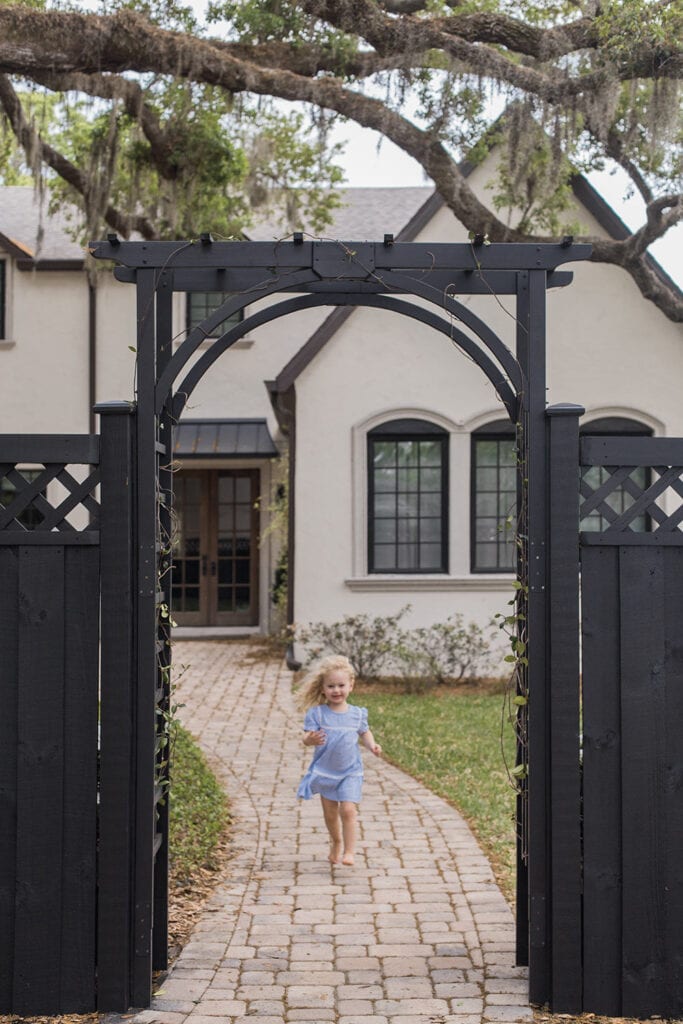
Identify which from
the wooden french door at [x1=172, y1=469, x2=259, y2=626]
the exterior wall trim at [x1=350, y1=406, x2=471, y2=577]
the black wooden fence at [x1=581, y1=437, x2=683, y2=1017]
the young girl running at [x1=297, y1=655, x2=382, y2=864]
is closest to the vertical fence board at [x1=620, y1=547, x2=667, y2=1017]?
the black wooden fence at [x1=581, y1=437, x2=683, y2=1017]

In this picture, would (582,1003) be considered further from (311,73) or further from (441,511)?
(441,511)

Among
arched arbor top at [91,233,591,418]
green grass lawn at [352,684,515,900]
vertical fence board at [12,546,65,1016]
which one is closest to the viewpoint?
vertical fence board at [12,546,65,1016]

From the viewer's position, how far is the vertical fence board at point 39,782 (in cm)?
454

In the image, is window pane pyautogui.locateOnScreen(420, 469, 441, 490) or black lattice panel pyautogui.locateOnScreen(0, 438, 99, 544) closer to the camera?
black lattice panel pyautogui.locateOnScreen(0, 438, 99, 544)

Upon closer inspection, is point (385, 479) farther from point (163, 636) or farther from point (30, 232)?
point (163, 636)

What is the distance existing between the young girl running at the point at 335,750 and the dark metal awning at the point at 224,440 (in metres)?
10.7

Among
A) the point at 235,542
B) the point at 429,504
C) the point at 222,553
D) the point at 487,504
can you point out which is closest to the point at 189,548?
the point at 222,553

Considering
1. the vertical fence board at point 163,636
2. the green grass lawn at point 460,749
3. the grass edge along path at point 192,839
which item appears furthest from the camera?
the green grass lawn at point 460,749

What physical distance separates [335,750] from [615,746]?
7.75 ft

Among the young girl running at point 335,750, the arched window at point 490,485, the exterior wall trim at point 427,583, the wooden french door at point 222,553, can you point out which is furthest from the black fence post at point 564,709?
the wooden french door at point 222,553

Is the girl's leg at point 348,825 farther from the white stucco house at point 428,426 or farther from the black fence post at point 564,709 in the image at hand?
the white stucco house at point 428,426

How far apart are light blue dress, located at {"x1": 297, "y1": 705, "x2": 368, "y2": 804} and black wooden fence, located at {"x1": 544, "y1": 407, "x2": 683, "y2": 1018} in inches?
83.4

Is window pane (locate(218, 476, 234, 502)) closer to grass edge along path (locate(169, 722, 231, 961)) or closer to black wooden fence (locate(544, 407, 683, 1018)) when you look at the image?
grass edge along path (locate(169, 722, 231, 961))

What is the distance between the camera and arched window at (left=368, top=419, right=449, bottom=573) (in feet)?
46.3
